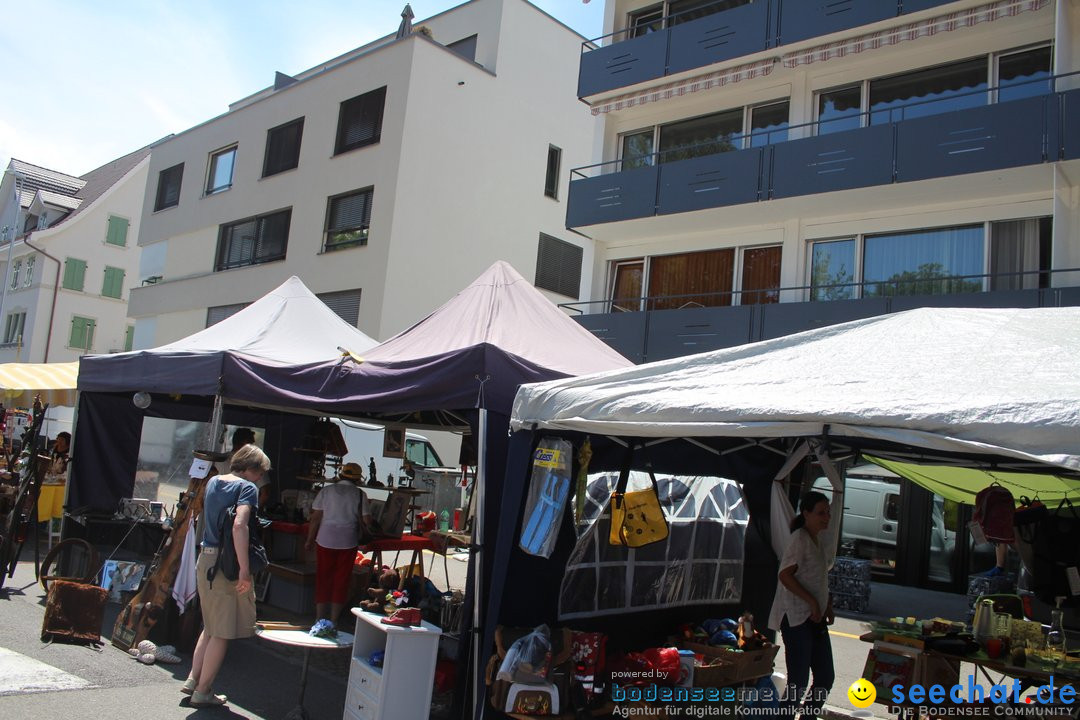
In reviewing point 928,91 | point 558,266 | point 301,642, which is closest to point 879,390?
point 301,642

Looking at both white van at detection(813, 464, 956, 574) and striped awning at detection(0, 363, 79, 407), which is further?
white van at detection(813, 464, 956, 574)

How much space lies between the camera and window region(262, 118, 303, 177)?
24844 mm

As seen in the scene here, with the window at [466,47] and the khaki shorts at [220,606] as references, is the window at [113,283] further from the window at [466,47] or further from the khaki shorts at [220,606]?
the khaki shorts at [220,606]

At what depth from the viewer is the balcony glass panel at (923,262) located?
14.0 meters

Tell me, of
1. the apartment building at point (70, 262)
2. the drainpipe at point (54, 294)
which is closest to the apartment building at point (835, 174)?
the apartment building at point (70, 262)

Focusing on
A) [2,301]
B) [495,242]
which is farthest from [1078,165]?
[2,301]

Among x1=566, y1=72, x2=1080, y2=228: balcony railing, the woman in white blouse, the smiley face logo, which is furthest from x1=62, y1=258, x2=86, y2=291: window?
the smiley face logo

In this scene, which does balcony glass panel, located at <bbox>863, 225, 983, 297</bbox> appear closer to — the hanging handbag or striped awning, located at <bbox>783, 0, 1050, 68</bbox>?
striped awning, located at <bbox>783, 0, 1050, 68</bbox>

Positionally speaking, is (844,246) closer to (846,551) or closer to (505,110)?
(846,551)

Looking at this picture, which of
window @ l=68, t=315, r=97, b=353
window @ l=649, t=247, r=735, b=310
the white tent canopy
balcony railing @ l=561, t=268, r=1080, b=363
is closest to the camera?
the white tent canopy

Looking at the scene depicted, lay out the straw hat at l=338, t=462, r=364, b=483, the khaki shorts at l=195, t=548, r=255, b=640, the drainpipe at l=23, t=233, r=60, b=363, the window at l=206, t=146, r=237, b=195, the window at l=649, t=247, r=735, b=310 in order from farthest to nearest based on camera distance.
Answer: the drainpipe at l=23, t=233, r=60, b=363, the window at l=206, t=146, r=237, b=195, the window at l=649, t=247, r=735, b=310, the straw hat at l=338, t=462, r=364, b=483, the khaki shorts at l=195, t=548, r=255, b=640

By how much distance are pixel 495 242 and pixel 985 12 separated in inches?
509

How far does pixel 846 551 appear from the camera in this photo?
16.6 m

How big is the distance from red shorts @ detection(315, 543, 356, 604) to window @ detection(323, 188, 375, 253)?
14.4m
